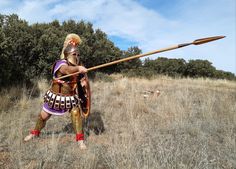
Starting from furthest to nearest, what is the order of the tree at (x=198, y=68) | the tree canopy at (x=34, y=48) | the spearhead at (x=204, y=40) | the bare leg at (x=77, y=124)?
the tree at (x=198, y=68) → the tree canopy at (x=34, y=48) → the bare leg at (x=77, y=124) → the spearhead at (x=204, y=40)

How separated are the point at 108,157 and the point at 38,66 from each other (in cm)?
731

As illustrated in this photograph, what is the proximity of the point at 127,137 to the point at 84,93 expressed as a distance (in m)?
0.97

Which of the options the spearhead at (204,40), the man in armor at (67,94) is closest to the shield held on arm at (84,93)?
the man in armor at (67,94)

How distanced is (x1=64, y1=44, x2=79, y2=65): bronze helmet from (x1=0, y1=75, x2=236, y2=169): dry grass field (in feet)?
3.76

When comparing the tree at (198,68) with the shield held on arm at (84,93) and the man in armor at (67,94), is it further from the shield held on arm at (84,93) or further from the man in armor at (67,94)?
the man in armor at (67,94)

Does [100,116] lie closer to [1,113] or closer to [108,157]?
[1,113]

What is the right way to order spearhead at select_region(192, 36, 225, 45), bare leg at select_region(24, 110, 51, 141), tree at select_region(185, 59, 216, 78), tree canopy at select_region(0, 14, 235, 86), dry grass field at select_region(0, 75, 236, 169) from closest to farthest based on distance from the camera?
spearhead at select_region(192, 36, 225, 45), dry grass field at select_region(0, 75, 236, 169), bare leg at select_region(24, 110, 51, 141), tree canopy at select_region(0, 14, 235, 86), tree at select_region(185, 59, 216, 78)

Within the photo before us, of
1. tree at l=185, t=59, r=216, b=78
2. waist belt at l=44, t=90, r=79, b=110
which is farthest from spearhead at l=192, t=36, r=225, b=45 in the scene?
tree at l=185, t=59, r=216, b=78

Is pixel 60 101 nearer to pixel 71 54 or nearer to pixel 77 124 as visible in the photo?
pixel 77 124

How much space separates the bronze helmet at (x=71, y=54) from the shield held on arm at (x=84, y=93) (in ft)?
1.00

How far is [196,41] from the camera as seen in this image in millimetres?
2916

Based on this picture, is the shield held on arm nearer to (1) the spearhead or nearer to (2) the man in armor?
(2) the man in armor

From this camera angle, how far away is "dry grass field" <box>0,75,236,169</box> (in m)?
3.39

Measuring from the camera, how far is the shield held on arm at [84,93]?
4.47 metres
